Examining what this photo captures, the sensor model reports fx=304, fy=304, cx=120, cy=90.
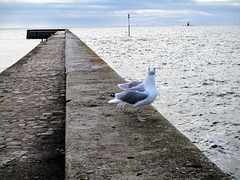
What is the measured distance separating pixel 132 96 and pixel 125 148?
2.73ft

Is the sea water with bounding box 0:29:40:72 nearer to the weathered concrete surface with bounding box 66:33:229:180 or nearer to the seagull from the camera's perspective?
the weathered concrete surface with bounding box 66:33:229:180

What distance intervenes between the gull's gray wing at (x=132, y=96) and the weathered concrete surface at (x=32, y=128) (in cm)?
94

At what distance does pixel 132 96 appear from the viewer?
11.7 feet

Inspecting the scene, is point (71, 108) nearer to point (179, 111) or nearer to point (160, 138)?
point (160, 138)

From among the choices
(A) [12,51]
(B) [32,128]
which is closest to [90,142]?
(B) [32,128]

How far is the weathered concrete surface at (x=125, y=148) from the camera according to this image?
244 centimetres

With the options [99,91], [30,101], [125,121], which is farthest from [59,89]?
[125,121]

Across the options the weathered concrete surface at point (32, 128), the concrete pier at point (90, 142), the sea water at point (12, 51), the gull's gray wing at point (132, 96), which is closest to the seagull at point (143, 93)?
the gull's gray wing at point (132, 96)

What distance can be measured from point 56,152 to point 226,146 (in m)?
4.04

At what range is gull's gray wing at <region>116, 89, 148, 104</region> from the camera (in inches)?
138

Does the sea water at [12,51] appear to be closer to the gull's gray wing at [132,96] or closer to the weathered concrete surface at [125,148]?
the weathered concrete surface at [125,148]

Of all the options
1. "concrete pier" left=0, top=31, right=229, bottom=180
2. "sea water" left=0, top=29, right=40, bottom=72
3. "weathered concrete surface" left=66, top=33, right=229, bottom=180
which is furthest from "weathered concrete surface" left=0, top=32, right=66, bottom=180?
"sea water" left=0, top=29, right=40, bottom=72

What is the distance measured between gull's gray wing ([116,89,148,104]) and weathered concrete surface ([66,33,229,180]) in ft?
0.88

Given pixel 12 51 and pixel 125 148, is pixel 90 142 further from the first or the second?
pixel 12 51
